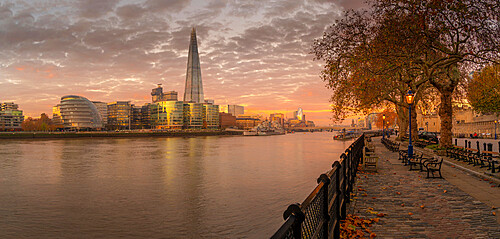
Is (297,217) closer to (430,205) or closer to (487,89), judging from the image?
(430,205)

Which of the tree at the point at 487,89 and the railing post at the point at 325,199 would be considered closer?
the railing post at the point at 325,199

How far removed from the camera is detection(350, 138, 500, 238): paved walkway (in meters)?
7.64

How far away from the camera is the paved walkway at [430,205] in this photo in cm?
764

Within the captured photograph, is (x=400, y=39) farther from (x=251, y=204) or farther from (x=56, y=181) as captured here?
(x=56, y=181)

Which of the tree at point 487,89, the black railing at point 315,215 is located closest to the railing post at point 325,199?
the black railing at point 315,215

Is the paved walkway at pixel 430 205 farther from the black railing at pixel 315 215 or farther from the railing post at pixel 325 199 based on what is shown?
the railing post at pixel 325 199

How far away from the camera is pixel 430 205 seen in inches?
398

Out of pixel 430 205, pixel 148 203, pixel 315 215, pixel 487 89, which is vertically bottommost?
pixel 148 203

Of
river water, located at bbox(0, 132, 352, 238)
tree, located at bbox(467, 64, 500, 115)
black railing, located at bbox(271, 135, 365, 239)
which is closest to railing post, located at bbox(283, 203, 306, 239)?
black railing, located at bbox(271, 135, 365, 239)

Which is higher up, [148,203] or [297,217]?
[297,217]

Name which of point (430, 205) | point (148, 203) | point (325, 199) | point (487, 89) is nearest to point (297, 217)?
point (325, 199)

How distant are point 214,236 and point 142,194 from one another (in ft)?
32.4

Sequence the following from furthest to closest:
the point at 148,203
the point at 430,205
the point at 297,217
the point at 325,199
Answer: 1. the point at 148,203
2. the point at 430,205
3. the point at 325,199
4. the point at 297,217

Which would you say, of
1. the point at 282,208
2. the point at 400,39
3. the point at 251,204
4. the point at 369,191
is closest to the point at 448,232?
the point at 369,191
